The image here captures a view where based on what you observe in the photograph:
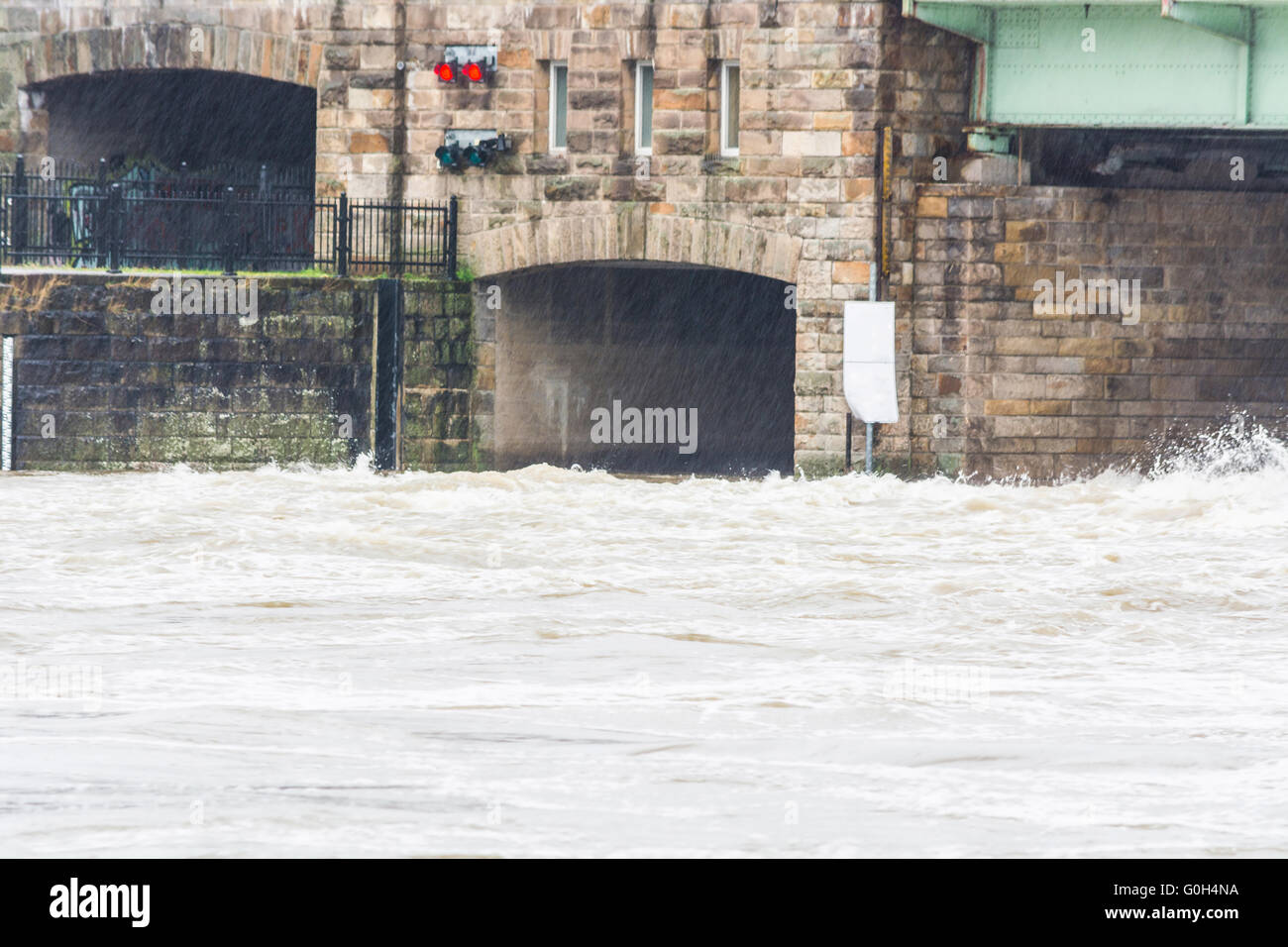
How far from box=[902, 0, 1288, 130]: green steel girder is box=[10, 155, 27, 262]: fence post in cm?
1057

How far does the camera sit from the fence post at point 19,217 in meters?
25.7

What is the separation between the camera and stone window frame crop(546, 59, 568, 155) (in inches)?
1010

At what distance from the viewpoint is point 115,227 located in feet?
84.0

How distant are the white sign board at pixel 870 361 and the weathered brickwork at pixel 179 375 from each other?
5621mm

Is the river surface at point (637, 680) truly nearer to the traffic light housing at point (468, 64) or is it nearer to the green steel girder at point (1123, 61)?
the green steel girder at point (1123, 61)

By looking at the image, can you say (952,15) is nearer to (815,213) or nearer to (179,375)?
(815,213)

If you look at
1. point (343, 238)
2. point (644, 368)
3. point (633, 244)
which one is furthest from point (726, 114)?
point (343, 238)

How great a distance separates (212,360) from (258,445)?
1.14 m

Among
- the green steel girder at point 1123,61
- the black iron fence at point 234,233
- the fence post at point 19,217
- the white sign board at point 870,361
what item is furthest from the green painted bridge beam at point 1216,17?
the fence post at point 19,217

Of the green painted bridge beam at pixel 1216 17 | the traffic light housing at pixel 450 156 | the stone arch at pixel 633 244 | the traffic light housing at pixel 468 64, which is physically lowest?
the stone arch at pixel 633 244

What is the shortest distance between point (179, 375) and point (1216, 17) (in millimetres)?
12268

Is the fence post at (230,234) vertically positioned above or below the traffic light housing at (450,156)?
below

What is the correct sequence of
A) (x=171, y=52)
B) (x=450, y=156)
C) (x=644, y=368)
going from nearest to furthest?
(x=450, y=156) → (x=171, y=52) → (x=644, y=368)

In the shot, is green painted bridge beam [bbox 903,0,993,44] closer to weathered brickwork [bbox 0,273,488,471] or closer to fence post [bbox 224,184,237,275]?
weathered brickwork [bbox 0,273,488,471]
